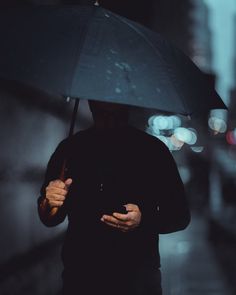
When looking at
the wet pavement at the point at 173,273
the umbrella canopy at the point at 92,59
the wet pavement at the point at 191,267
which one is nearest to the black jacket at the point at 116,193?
the umbrella canopy at the point at 92,59

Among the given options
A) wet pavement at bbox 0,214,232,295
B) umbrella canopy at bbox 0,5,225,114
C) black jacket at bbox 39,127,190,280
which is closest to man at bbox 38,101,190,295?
black jacket at bbox 39,127,190,280

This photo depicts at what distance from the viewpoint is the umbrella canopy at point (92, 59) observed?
319 centimetres

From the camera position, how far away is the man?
133 inches

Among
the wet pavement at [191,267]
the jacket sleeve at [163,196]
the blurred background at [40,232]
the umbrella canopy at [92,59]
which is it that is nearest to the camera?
the umbrella canopy at [92,59]

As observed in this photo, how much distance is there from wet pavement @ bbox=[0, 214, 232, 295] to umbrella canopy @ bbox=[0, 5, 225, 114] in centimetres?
319

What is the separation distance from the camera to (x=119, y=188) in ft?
11.2

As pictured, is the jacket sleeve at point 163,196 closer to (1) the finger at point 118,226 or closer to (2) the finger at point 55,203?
(1) the finger at point 118,226

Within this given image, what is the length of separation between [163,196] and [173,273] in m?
5.68

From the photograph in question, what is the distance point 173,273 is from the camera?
897cm

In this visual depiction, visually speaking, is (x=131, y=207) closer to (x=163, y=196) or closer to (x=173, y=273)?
(x=163, y=196)

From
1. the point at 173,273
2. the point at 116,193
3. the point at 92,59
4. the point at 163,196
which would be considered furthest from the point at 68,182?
the point at 173,273

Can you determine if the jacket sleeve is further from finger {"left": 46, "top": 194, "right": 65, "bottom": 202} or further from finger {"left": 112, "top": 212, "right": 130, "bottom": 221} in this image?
finger {"left": 46, "top": 194, "right": 65, "bottom": 202}

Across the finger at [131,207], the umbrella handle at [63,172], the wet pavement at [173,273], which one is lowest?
the wet pavement at [173,273]

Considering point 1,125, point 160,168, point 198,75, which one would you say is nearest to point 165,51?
point 198,75
